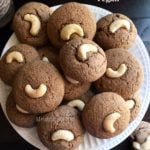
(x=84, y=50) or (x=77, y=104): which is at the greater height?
(x=84, y=50)

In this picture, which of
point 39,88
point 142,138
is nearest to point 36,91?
→ point 39,88

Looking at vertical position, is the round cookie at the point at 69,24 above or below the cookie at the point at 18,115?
above

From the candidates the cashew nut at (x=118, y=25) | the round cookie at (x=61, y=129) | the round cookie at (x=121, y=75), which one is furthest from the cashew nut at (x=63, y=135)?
the cashew nut at (x=118, y=25)

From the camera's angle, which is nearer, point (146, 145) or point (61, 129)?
point (61, 129)

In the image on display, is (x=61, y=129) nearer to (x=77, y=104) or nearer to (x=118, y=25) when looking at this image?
(x=77, y=104)

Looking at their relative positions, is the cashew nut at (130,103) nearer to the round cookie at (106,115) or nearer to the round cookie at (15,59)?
the round cookie at (106,115)

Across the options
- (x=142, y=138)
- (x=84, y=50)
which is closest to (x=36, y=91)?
(x=84, y=50)

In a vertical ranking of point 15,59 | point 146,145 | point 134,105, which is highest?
point 15,59
